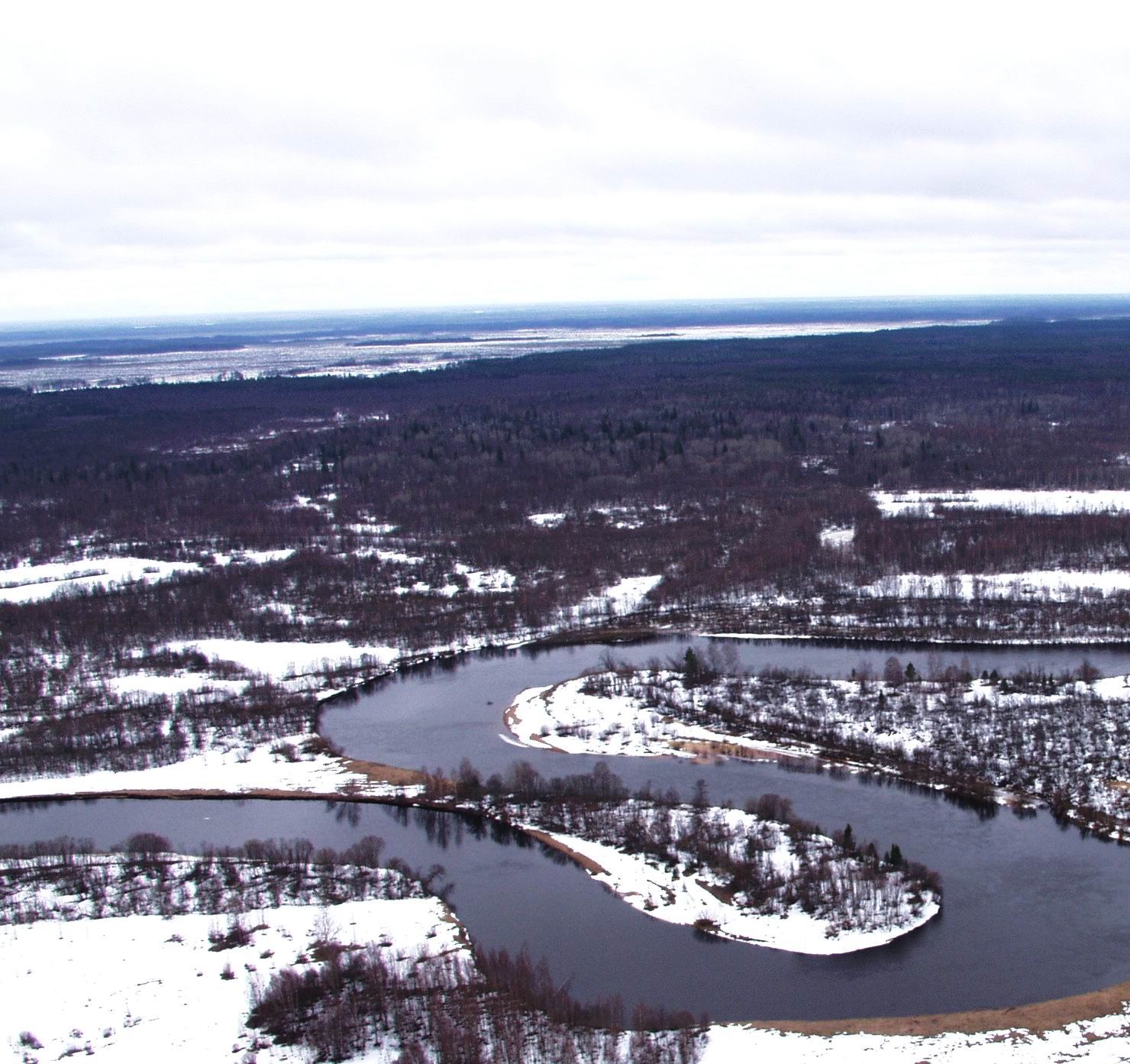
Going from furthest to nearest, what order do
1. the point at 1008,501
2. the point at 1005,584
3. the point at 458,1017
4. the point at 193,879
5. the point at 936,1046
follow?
the point at 1008,501, the point at 1005,584, the point at 193,879, the point at 458,1017, the point at 936,1046

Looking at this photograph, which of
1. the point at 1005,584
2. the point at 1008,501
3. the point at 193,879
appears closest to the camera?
the point at 193,879

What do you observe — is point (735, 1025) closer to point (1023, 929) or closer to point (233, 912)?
point (1023, 929)

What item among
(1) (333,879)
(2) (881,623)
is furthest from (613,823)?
(2) (881,623)

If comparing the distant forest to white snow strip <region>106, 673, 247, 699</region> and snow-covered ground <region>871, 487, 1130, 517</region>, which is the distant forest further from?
white snow strip <region>106, 673, 247, 699</region>

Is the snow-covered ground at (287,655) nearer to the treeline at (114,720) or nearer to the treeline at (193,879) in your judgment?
the treeline at (114,720)

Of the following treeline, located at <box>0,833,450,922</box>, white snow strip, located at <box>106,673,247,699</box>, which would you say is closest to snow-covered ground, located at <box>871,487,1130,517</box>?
white snow strip, located at <box>106,673,247,699</box>

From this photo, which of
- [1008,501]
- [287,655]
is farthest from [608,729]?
[1008,501]

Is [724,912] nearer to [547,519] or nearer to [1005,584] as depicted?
[1005,584]
